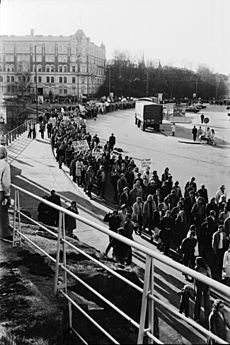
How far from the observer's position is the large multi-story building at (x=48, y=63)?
67.1 feet

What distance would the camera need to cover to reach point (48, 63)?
2914 centimetres

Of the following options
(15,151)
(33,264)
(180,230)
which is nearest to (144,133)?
(15,151)

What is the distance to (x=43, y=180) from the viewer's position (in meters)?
13.4

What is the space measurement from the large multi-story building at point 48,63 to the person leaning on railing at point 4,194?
8.36m

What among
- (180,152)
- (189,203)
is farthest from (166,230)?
(180,152)

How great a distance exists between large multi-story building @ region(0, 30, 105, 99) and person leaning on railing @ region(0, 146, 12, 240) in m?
8.36

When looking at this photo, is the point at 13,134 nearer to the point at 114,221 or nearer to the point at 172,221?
the point at 172,221

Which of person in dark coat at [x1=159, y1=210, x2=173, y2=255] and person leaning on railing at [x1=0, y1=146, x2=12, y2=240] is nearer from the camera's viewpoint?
person leaning on railing at [x1=0, y1=146, x2=12, y2=240]

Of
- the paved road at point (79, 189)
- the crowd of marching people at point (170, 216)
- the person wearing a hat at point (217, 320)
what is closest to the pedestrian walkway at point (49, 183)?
the paved road at point (79, 189)

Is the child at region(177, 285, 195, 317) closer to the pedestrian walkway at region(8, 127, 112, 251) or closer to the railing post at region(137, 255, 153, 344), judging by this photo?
the railing post at region(137, 255, 153, 344)

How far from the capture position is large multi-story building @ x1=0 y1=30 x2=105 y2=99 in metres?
20.5

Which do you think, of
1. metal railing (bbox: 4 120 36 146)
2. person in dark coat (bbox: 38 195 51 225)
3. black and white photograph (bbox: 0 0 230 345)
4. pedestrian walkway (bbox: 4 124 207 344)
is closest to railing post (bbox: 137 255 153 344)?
black and white photograph (bbox: 0 0 230 345)

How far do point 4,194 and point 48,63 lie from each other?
26.2 metres

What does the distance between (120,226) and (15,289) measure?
380 cm
